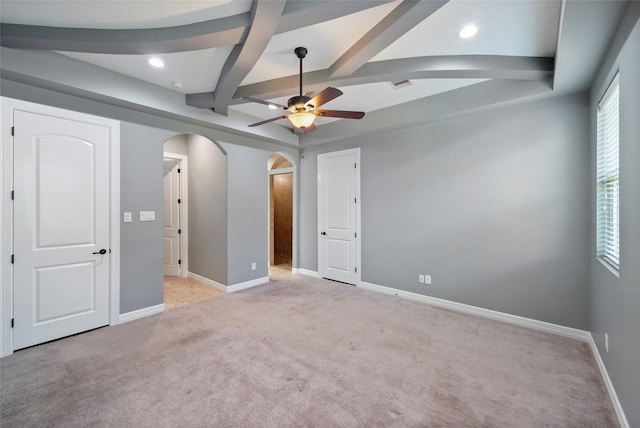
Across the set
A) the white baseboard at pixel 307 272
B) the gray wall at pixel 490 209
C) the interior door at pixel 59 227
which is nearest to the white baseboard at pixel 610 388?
the gray wall at pixel 490 209

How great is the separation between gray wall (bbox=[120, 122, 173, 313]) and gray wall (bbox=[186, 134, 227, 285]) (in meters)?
0.99

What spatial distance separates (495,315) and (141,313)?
A: 4387mm

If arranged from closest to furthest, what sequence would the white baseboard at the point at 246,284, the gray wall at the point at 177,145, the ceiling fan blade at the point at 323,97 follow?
the ceiling fan blade at the point at 323,97
the white baseboard at the point at 246,284
the gray wall at the point at 177,145

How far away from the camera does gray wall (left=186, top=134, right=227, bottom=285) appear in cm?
444

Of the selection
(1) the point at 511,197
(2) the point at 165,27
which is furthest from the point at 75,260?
(1) the point at 511,197

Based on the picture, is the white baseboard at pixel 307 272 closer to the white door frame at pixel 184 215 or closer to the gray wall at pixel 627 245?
the white door frame at pixel 184 215

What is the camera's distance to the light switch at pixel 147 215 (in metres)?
3.42

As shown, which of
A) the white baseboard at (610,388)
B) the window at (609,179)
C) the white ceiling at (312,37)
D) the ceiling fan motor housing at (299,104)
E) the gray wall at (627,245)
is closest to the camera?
the gray wall at (627,245)

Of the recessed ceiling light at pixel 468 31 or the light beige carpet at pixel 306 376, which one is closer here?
the light beige carpet at pixel 306 376

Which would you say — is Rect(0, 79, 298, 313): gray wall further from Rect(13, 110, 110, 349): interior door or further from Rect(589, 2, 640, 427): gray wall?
Rect(589, 2, 640, 427): gray wall

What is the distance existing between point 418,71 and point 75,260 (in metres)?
4.08

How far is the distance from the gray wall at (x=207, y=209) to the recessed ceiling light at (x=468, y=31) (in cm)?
350

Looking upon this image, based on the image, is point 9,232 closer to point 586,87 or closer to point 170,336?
point 170,336

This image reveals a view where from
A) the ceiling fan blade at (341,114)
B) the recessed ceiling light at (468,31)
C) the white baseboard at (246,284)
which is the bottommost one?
the white baseboard at (246,284)
